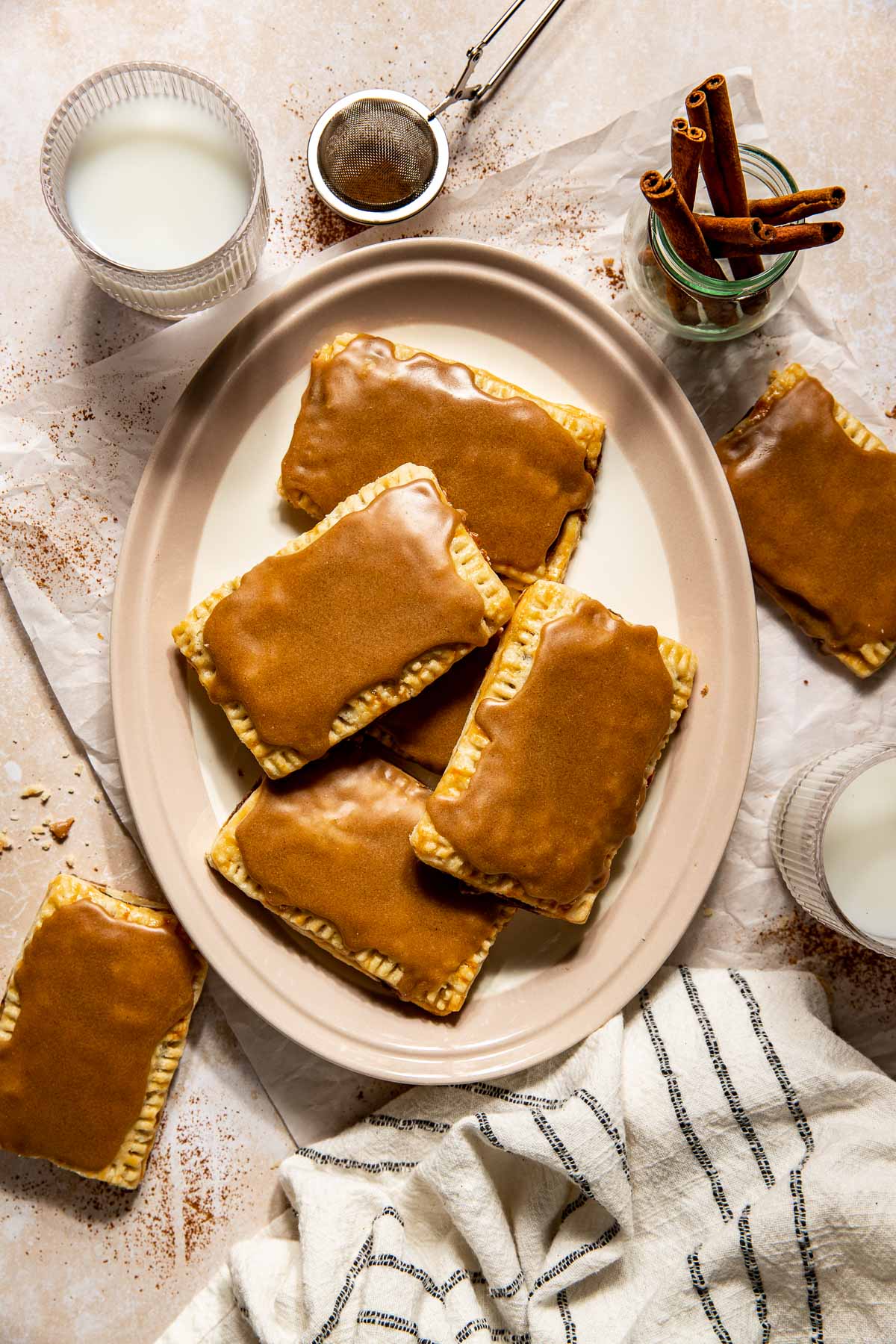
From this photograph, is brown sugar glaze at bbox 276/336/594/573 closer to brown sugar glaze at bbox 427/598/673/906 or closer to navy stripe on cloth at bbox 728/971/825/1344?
brown sugar glaze at bbox 427/598/673/906

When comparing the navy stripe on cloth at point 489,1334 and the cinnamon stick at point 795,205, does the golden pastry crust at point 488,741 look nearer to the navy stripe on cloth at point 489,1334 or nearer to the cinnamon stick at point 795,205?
the cinnamon stick at point 795,205

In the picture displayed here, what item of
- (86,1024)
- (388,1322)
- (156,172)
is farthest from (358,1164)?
(156,172)

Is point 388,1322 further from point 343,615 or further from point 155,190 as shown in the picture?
point 155,190

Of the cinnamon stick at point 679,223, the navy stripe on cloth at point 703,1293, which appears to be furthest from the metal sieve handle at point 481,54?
the navy stripe on cloth at point 703,1293

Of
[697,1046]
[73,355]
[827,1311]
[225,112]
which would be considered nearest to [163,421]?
[73,355]

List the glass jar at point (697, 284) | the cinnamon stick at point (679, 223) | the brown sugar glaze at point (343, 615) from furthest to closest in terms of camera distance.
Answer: the glass jar at point (697, 284) < the brown sugar glaze at point (343, 615) < the cinnamon stick at point (679, 223)

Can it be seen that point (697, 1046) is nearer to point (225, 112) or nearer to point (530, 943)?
point (530, 943)
